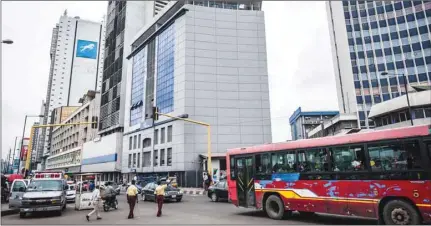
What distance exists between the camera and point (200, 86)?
4219 cm

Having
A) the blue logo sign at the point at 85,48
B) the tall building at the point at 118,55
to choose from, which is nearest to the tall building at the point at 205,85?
the tall building at the point at 118,55

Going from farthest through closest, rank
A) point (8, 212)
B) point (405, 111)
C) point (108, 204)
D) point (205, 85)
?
point (205, 85)
point (405, 111)
point (108, 204)
point (8, 212)

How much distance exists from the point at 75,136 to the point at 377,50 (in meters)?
88.3

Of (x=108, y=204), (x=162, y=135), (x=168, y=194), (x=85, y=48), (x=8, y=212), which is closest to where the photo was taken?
(x=8, y=212)

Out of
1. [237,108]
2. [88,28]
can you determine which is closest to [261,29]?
[237,108]

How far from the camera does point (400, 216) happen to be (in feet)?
28.4

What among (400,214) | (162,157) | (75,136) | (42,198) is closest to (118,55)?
(162,157)

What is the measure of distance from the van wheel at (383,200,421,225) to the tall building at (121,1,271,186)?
31.0 meters

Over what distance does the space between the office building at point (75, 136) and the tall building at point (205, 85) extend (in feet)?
103

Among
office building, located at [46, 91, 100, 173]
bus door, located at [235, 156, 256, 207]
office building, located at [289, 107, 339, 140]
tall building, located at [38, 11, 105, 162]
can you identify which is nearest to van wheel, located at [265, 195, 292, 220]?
bus door, located at [235, 156, 256, 207]

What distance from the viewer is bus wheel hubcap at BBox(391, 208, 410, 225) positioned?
8.52 meters

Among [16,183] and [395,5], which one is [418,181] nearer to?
[16,183]

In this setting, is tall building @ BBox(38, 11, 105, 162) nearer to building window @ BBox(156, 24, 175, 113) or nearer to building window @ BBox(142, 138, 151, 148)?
building window @ BBox(142, 138, 151, 148)

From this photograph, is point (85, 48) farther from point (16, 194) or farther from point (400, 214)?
point (400, 214)
